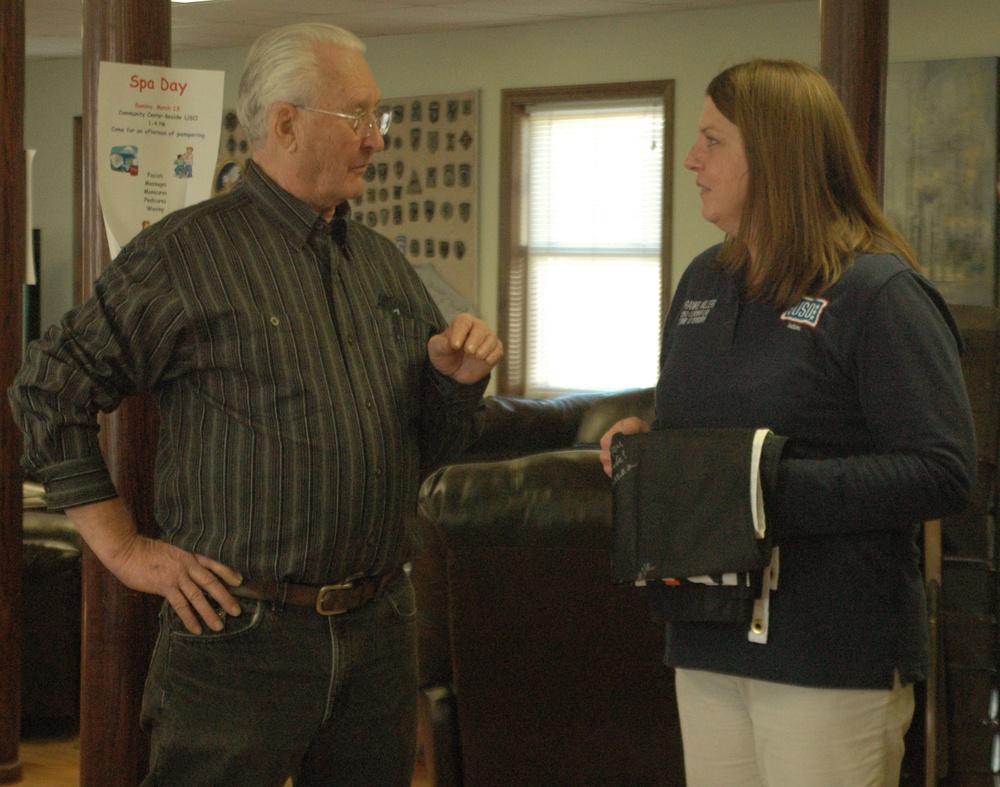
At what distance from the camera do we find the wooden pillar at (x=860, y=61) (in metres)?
2.63

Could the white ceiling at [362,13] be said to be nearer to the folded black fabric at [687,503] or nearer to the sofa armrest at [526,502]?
the sofa armrest at [526,502]

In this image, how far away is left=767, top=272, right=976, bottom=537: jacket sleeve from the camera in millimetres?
1458

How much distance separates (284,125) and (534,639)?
126 centimetres

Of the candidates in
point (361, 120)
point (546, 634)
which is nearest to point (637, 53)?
point (546, 634)

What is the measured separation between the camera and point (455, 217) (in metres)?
7.64

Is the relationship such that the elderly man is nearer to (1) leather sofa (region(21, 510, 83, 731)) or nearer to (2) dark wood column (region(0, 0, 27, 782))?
(2) dark wood column (region(0, 0, 27, 782))

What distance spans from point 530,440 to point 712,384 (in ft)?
13.3

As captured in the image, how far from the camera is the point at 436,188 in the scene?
25.2 ft

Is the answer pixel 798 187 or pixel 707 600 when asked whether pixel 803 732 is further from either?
pixel 798 187

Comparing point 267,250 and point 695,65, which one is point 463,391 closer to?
point 267,250

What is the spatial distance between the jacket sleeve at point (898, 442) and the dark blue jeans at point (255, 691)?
63cm

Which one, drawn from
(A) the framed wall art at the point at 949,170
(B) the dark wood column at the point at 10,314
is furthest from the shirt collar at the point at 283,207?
(A) the framed wall art at the point at 949,170

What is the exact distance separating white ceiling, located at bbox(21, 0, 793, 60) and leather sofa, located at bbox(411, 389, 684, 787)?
483 centimetres

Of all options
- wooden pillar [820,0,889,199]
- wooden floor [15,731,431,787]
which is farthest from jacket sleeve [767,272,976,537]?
wooden floor [15,731,431,787]
